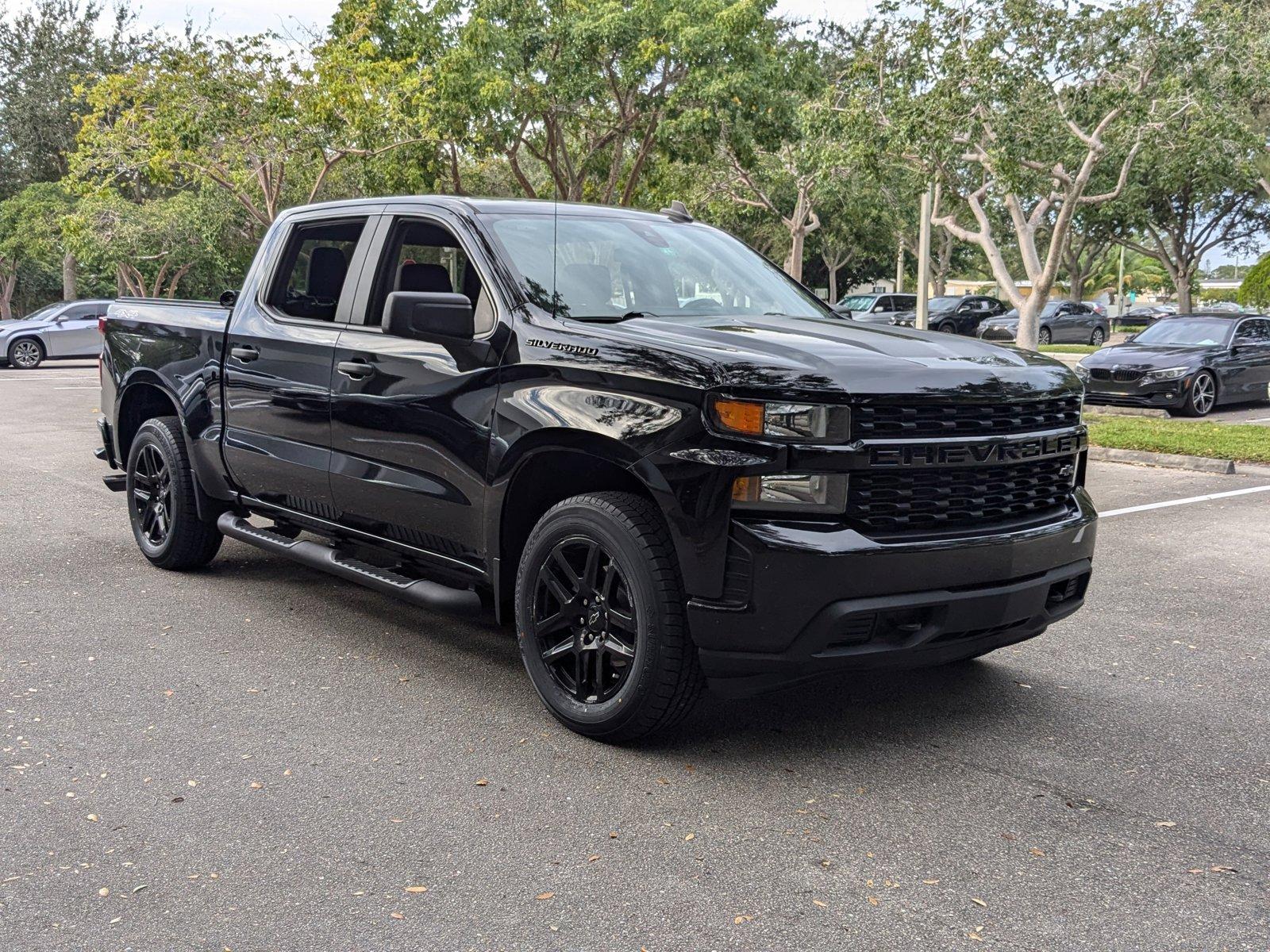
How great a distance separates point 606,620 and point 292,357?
2331mm

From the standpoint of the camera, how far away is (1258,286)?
47.9m

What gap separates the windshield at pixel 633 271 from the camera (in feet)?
16.1

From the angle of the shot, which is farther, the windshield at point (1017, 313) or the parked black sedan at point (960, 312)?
the parked black sedan at point (960, 312)

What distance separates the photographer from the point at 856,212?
39.5 metres

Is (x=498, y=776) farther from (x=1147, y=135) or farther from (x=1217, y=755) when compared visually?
(x=1147, y=135)

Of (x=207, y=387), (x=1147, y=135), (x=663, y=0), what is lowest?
(x=207, y=387)

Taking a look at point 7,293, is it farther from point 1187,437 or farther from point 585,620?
point 585,620

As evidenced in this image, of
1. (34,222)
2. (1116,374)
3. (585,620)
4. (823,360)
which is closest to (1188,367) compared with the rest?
(1116,374)

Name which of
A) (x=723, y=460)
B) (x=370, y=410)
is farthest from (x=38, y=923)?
(x=370, y=410)

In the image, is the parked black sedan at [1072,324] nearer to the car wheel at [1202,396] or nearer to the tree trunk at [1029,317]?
the tree trunk at [1029,317]

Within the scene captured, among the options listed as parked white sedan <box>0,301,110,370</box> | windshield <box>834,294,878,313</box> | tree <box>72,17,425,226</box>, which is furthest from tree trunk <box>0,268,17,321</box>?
windshield <box>834,294,878,313</box>

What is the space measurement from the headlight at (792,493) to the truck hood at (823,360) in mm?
270

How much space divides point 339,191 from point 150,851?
122 feet

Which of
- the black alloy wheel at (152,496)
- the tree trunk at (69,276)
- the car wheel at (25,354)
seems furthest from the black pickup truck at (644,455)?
the tree trunk at (69,276)
